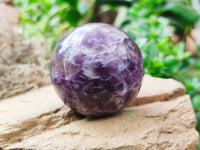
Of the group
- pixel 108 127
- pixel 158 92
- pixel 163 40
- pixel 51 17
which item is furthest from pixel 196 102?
pixel 51 17

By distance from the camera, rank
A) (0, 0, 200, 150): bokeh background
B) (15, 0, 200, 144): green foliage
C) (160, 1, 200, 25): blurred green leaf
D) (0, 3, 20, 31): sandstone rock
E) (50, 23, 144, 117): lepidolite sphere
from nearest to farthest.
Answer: (50, 23, 144, 117): lepidolite sphere, (0, 0, 200, 150): bokeh background, (15, 0, 200, 144): green foliage, (0, 3, 20, 31): sandstone rock, (160, 1, 200, 25): blurred green leaf

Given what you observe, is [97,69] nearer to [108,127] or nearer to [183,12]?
[108,127]

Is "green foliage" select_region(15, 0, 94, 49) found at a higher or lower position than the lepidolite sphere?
higher

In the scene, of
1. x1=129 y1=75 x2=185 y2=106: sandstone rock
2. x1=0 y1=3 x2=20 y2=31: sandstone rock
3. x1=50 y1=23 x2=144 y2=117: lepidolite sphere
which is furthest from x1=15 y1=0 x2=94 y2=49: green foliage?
x1=50 y1=23 x2=144 y2=117: lepidolite sphere

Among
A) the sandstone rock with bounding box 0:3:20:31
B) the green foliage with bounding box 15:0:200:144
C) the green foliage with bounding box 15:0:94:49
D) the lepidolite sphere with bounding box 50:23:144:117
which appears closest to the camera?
the lepidolite sphere with bounding box 50:23:144:117

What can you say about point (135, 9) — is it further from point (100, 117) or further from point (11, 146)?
point (11, 146)

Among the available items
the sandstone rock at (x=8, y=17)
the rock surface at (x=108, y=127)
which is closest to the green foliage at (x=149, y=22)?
the sandstone rock at (x=8, y=17)

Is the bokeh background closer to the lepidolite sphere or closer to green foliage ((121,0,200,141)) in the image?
green foliage ((121,0,200,141))
